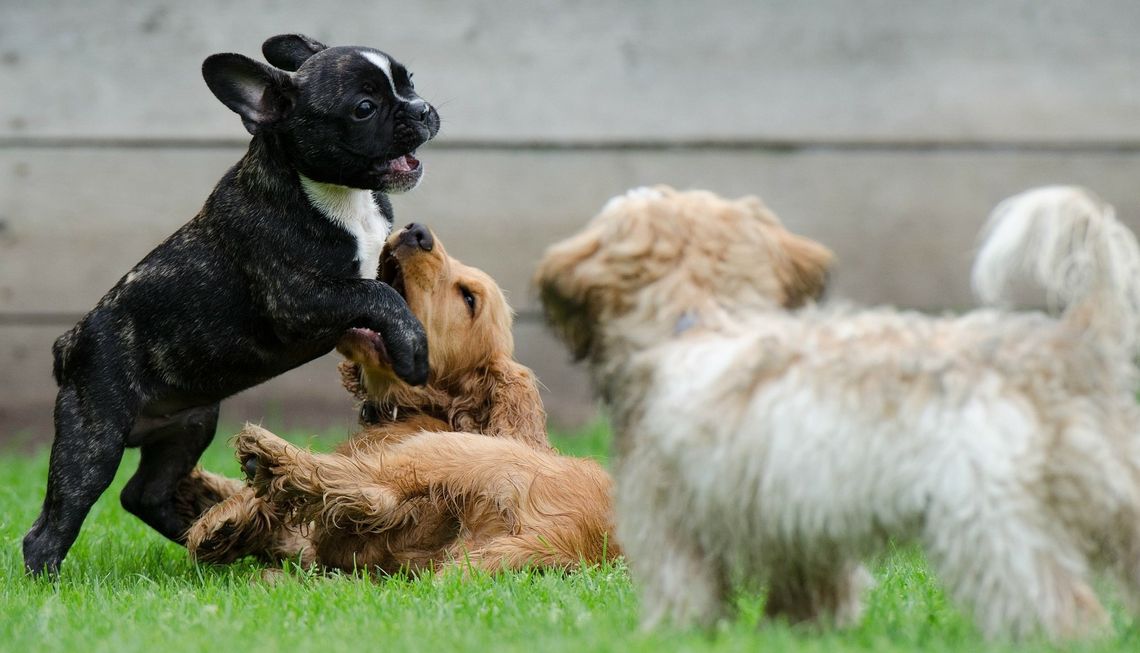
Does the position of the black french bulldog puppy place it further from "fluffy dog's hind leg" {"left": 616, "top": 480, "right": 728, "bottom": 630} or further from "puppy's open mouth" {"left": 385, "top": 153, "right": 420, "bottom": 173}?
"fluffy dog's hind leg" {"left": 616, "top": 480, "right": 728, "bottom": 630}

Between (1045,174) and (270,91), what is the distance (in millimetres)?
6194

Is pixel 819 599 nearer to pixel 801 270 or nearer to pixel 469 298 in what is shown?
pixel 801 270

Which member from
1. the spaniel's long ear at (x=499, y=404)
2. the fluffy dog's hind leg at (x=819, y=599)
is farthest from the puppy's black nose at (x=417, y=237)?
the fluffy dog's hind leg at (x=819, y=599)

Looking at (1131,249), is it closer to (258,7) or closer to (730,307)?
(730,307)

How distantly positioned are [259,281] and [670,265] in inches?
86.7

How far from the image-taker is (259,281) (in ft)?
16.9

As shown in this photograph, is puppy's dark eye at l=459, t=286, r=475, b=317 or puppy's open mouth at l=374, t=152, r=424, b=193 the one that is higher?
puppy's open mouth at l=374, t=152, r=424, b=193

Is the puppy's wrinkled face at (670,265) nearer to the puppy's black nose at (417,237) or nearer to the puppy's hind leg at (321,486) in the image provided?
the puppy's hind leg at (321,486)

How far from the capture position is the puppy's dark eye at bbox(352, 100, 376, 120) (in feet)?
16.7

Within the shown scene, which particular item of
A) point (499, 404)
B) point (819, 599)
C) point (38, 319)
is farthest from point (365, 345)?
point (38, 319)

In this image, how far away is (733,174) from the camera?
9.58 meters

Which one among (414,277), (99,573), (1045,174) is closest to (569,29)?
(1045,174)

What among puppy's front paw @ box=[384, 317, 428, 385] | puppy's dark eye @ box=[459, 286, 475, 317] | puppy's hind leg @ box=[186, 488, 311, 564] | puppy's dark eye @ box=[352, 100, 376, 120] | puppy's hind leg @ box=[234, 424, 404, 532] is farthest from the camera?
puppy's dark eye @ box=[459, 286, 475, 317]

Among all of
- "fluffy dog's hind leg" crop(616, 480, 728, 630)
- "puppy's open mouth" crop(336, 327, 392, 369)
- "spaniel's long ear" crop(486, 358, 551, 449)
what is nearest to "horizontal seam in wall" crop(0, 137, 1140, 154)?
"spaniel's long ear" crop(486, 358, 551, 449)
